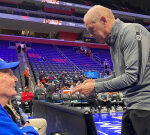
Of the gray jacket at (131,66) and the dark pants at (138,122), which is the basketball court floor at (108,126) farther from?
the gray jacket at (131,66)

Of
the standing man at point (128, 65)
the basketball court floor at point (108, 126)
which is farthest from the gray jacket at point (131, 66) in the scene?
the basketball court floor at point (108, 126)

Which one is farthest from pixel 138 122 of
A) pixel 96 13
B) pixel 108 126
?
pixel 108 126

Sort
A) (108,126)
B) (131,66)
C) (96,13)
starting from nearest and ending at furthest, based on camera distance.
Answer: (131,66) → (96,13) → (108,126)

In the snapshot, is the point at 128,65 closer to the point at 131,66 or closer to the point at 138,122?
the point at 131,66

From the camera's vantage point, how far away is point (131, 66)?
1.44 metres

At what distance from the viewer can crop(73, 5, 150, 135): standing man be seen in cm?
144

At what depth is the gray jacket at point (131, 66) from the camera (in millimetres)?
1438

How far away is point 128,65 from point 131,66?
2 centimetres

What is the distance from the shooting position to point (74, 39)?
90.3 ft

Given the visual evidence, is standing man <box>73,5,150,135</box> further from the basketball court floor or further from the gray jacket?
the basketball court floor

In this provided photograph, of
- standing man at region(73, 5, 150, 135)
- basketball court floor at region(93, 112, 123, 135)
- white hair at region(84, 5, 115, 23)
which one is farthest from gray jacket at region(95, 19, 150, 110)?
basketball court floor at region(93, 112, 123, 135)

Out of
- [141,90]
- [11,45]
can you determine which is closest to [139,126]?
[141,90]

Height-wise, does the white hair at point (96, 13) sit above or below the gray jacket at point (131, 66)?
above

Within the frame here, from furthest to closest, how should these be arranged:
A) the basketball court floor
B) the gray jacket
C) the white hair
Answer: the basketball court floor, the white hair, the gray jacket
